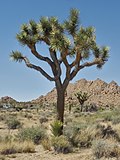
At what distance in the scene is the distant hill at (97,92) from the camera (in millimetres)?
105688

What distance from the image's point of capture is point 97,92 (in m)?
114

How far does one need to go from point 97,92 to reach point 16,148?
103 meters

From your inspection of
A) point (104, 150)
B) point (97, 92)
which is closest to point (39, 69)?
point (104, 150)

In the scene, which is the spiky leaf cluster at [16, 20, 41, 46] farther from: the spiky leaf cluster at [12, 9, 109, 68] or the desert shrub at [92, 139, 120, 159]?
the desert shrub at [92, 139, 120, 159]

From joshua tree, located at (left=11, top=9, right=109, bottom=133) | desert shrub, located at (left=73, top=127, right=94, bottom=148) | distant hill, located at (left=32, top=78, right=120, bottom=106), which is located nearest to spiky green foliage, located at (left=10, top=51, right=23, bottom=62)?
joshua tree, located at (left=11, top=9, right=109, bottom=133)

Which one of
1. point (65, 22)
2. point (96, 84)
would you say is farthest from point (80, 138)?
point (96, 84)

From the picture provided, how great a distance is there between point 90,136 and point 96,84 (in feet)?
347

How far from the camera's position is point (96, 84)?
389ft

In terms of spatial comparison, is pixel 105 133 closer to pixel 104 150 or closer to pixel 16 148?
pixel 16 148

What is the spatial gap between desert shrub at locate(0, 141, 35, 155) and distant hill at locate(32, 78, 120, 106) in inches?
3505

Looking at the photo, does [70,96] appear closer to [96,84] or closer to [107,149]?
[96,84]

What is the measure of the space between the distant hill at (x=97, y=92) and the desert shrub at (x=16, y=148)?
89035mm

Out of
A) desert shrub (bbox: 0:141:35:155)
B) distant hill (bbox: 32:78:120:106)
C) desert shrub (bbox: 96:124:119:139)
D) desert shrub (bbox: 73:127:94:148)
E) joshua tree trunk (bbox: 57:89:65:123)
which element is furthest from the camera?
distant hill (bbox: 32:78:120:106)

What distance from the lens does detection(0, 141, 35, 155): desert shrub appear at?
1128cm
